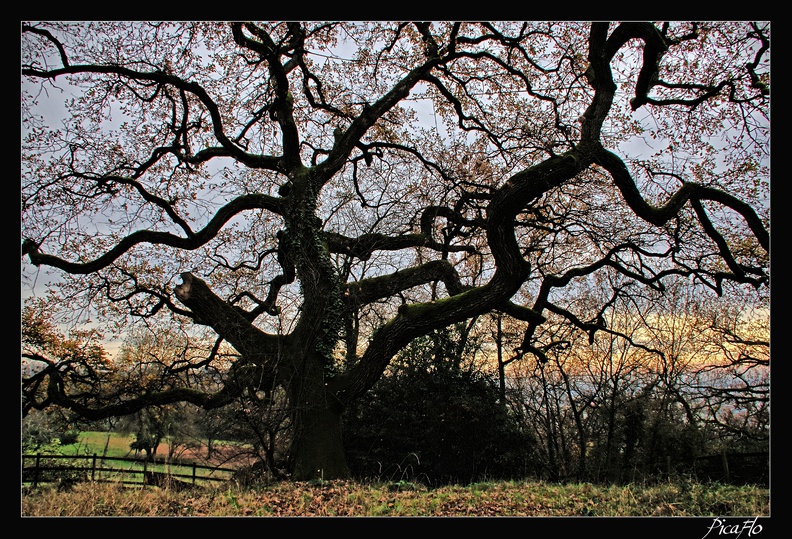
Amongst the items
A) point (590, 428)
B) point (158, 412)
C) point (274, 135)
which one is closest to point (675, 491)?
point (590, 428)

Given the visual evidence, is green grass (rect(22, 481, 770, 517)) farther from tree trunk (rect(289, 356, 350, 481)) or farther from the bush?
the bush

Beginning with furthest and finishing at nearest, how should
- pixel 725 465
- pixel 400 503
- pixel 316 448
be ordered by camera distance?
pixel 725 465
pixel 316 448
pixel 400 503

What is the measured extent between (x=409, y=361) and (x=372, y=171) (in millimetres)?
4485

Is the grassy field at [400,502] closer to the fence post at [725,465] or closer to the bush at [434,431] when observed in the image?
the bush at [434,431]

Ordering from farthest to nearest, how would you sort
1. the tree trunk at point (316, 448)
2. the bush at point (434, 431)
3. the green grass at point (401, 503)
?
the bush at point (434, 431)
the tree trunk at point (316, 448)
the green grass at point (401, 503)

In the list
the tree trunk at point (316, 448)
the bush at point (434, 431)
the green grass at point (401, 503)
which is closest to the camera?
the green grass at point (401, 503)

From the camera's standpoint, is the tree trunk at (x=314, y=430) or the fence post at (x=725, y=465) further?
the fence post at (x=725, y=465)

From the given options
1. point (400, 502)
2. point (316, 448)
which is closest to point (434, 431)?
point (316, 448)

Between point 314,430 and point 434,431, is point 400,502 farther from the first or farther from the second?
point 434,431

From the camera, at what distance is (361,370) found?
803 centimetres

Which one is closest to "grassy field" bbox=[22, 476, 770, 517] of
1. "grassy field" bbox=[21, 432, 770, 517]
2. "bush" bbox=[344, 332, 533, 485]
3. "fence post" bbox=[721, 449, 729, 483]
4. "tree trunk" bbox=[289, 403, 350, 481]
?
"grassy field" bbox=[21, 432, 770, 517]

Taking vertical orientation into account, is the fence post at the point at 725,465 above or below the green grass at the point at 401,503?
below

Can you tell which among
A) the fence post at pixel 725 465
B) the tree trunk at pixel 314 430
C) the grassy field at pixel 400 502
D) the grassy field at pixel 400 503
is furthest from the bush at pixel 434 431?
the fence post at pixel 725 465

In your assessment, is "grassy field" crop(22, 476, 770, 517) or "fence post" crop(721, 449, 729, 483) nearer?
"grassy field" crop(22, 476, 770, 517)
